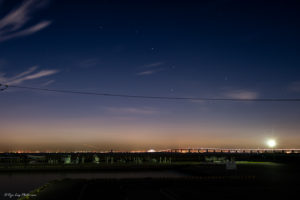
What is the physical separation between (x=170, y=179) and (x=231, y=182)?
7.09 meters

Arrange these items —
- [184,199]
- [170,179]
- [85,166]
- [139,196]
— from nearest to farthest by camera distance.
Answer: [184,199] → [139,196] → [170,179] → [85,166]

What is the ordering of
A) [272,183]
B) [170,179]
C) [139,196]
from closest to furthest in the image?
[139,196] < [272,183] < [170,179]

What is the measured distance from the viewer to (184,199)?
2247 cm

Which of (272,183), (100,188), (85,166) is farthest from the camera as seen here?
(85,166)

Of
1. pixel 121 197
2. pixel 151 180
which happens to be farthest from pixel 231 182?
pixel 121 197

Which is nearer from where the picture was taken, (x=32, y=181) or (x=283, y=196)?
(x=283, y=196)

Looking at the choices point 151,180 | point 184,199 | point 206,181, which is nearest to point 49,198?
point 184,199

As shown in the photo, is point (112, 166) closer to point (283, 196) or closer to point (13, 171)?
point (13, 171)

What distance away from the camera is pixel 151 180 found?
3400cm

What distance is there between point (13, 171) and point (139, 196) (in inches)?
1667

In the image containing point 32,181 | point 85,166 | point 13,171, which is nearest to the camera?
point 32,181

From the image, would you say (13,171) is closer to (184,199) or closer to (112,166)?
(112,166)

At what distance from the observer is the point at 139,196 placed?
2409 cm

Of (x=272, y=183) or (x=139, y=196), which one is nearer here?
(x=139, y=196)
